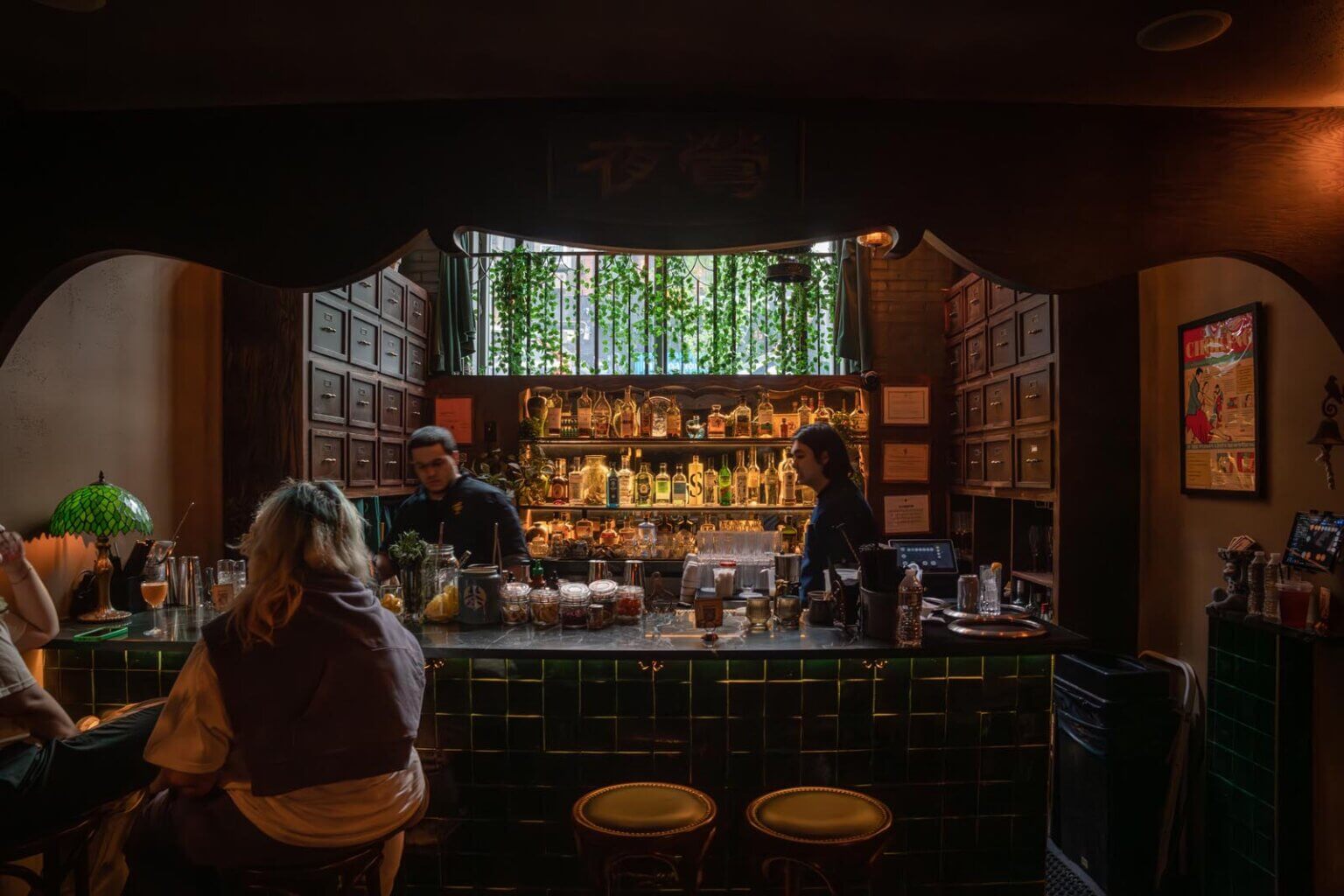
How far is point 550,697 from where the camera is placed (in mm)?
2840

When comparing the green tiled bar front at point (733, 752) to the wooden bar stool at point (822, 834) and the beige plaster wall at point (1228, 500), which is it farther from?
the beige plaster wall at point (1228, 500)

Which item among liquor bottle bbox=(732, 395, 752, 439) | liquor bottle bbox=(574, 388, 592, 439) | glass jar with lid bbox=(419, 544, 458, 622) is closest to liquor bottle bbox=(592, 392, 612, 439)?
liquor bottle bbox=(574, 388, 592, 439)

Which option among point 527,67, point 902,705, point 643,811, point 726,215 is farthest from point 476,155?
point 902,705

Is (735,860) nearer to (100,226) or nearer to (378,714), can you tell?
(378,714)

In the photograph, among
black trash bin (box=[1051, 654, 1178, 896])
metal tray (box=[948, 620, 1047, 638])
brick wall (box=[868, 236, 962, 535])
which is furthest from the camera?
brick wall (box=[868, 236, 962, 535])

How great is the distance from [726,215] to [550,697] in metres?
1.75

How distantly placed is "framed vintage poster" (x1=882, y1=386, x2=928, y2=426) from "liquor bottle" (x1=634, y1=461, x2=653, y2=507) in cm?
180

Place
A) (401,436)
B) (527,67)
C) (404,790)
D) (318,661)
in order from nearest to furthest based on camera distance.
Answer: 1. (318,661)
2. (404,790)
3. (527,67)
4. (401,436)

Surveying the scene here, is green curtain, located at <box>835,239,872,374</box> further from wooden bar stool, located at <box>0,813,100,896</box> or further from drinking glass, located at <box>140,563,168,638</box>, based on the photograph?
wooden bar stool, located at <box>0,813,100,896</box>

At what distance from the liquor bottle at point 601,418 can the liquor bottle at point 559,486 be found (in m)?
0.39

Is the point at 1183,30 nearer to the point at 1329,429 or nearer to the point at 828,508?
the point at 1329,429

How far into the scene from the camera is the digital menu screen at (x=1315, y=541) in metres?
2.71

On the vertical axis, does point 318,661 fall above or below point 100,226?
below

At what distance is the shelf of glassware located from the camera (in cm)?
596
